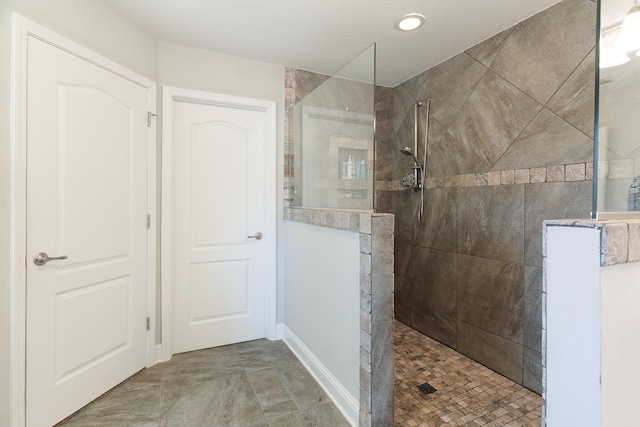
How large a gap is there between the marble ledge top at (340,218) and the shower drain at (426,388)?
47.7 inches

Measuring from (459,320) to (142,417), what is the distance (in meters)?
2.32

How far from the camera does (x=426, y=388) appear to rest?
2.00m

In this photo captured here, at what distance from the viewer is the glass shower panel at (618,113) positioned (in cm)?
91

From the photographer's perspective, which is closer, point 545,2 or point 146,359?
point 545,2

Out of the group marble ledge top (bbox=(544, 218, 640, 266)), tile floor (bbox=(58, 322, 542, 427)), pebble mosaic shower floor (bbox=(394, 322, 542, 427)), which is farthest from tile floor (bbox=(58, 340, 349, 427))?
marble ledge top (bbox=(544, 218, 640, 266))

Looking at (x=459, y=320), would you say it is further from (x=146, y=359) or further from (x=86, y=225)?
(x=86, y=225)

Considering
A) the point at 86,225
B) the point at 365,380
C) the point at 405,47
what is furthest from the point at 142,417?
the point at 405,47

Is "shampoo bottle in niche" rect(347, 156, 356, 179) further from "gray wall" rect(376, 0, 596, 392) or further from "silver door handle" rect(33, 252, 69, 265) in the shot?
"silver door handle" rect(33, 252, 69, 265)

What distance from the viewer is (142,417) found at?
1.74m

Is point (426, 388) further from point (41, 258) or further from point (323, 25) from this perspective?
point (323, 25)

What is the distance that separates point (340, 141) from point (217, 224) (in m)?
1.26

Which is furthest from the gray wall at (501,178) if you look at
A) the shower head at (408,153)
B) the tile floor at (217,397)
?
the tile floor at (217,397)

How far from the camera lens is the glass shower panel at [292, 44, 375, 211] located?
1920mm

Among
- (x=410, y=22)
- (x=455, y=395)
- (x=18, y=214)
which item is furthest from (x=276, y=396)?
(x=410, y=22)
